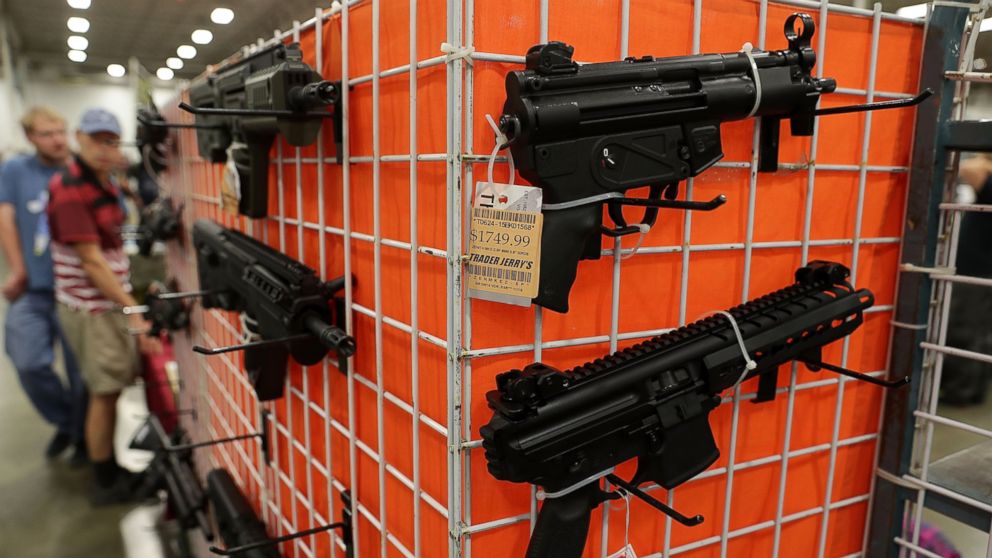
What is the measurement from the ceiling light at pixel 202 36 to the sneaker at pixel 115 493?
7.35 feet

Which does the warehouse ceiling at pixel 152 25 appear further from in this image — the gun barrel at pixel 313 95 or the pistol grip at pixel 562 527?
the pistol grip at pixel 562 527

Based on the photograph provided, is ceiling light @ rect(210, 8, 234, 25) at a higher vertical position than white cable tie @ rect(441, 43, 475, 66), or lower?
higher

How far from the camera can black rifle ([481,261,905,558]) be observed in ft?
2.39

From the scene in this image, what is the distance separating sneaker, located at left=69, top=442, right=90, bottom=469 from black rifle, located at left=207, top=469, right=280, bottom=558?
180cm

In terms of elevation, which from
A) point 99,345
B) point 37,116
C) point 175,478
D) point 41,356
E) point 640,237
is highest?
point 37,116

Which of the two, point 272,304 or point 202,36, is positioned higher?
point 202,36

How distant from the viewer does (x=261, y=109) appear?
3.50ft

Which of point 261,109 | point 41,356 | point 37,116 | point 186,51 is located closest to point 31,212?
point 37,116

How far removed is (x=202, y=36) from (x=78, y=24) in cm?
25

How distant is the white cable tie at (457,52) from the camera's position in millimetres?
683

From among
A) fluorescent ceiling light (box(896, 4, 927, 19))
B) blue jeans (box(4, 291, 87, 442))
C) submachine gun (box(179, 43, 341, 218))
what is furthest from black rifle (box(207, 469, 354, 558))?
blue jeans (box(4, 291, 87, 442))

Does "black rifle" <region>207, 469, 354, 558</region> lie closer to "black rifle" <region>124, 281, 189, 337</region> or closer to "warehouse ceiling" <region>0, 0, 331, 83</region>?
"black rifle" <region>124, 281, 189, 337</region>

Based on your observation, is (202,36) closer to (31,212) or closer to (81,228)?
(81,228)

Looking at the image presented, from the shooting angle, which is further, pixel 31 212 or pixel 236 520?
pixel 31 212
